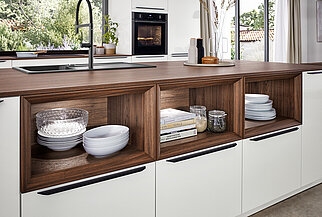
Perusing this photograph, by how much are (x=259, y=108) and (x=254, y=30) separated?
4.76 meters

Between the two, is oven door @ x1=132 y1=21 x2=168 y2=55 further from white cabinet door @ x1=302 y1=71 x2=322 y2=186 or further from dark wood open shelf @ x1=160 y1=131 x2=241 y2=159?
dark wood open shelf @ x1=160 y1=131 x2=241 y2=159

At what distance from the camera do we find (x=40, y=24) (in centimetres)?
445

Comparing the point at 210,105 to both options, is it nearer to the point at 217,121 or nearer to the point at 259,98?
the point at 217,121

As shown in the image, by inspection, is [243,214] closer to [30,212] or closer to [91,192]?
[91,192]

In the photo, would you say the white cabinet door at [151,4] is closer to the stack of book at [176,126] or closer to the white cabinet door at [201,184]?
the stack of book at [176,126]

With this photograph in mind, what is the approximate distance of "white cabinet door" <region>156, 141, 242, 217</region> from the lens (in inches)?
63.4

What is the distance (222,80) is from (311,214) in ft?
3.99

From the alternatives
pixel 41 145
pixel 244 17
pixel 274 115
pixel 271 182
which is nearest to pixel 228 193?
pixel 271 182

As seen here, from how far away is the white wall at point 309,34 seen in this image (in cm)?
729

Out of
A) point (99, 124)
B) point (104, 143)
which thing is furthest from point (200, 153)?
point (99, 124)

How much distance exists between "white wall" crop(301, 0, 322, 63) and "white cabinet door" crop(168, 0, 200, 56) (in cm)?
345

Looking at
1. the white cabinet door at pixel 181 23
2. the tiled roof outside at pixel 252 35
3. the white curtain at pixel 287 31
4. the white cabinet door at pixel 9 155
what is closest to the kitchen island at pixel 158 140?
the white cabinet door at pixel 9 155

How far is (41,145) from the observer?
164 centimetres

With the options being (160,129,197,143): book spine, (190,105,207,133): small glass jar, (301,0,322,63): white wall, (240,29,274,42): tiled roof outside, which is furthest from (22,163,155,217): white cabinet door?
(301,0,322,63): white wall
